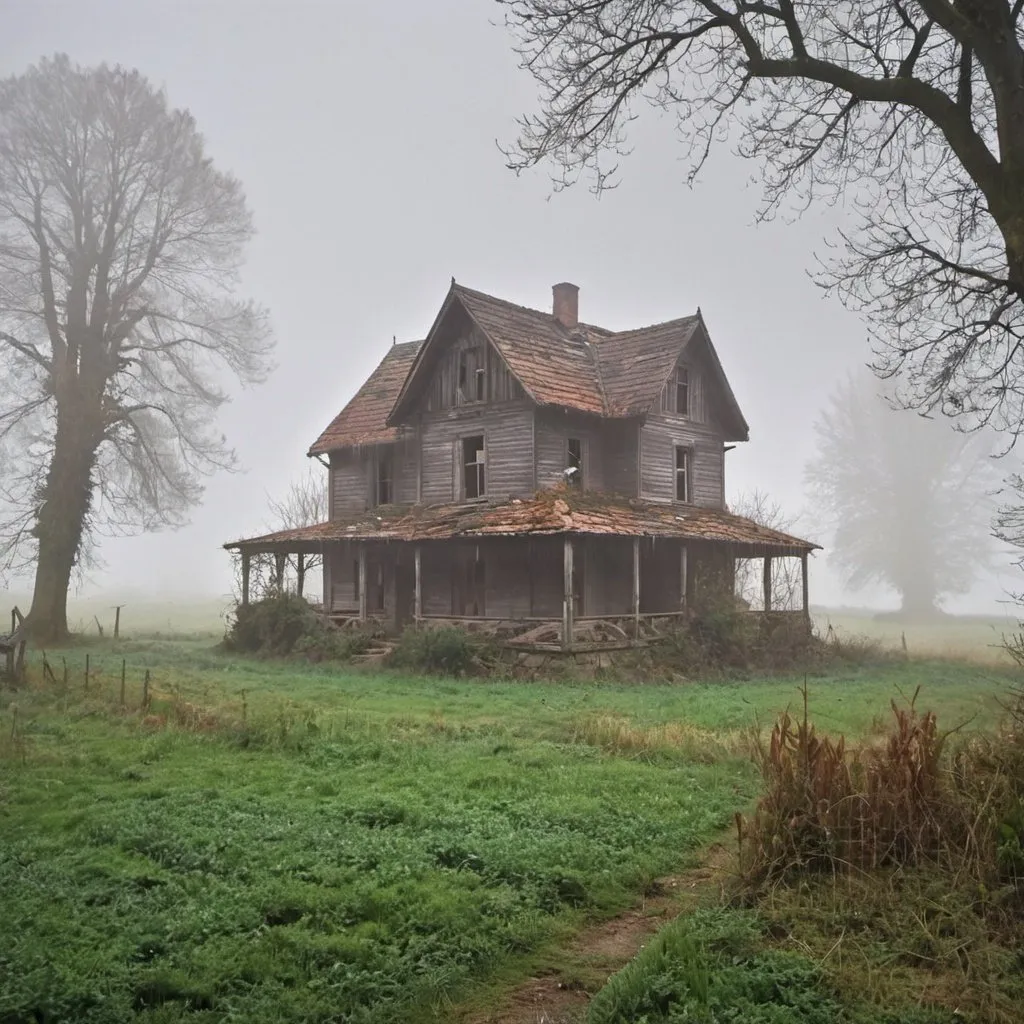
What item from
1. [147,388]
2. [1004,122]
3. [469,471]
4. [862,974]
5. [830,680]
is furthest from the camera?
[147,388]

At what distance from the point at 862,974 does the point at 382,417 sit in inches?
1156

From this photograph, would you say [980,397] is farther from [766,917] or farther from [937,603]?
[937,603]

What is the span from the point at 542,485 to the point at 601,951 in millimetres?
20759

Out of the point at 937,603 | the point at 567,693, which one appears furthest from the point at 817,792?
the point at 937,603

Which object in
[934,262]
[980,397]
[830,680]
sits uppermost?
[934,262]

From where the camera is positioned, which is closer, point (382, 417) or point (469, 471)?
point (469, 471)

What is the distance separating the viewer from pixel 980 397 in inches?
459

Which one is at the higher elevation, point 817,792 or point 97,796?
point 817,792

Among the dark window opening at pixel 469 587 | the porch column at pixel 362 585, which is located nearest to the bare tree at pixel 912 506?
the dark window opening at pixel 469 587

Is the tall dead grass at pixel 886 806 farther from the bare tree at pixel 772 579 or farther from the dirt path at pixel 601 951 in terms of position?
the bare tree at pixel 772 579

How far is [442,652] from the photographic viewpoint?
23.1m

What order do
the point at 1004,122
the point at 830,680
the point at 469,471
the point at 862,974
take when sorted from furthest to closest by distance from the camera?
the point at 469,471
the point at 830,680
the point at 1004,122
the point at 862,974

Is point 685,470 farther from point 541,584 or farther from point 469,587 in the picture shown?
point 469,587

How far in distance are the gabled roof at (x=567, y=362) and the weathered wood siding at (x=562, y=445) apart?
2.24 feet
